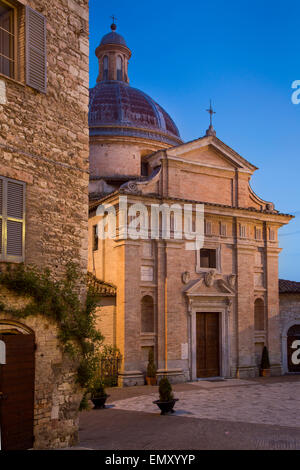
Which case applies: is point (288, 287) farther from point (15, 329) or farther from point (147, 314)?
point (15, 329)

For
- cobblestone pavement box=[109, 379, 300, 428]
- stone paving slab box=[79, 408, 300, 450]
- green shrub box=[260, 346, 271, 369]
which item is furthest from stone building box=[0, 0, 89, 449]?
green shrub box=[260, 346, 271, 369]

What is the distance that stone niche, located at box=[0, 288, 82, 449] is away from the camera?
30.1ft

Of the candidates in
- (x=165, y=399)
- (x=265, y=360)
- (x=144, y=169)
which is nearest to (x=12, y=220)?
(x=165, y=399)

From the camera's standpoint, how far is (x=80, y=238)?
35.2 ft

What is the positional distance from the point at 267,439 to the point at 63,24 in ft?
32.7

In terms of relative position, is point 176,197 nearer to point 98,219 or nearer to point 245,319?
point 98,219

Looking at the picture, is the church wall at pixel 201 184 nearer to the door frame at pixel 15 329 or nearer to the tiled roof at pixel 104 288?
the tiled roof at pixel 104 288

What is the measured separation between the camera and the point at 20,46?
31.7 ft

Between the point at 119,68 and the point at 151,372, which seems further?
the point at 119,68

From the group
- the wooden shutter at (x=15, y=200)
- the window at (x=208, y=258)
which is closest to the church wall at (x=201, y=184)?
the window at (x=208, y=258)

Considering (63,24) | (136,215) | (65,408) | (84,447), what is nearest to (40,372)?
(65,408)

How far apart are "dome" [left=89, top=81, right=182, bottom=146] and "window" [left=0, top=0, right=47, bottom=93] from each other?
1701 cm

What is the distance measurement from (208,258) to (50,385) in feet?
44.5

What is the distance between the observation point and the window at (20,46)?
9.53m
